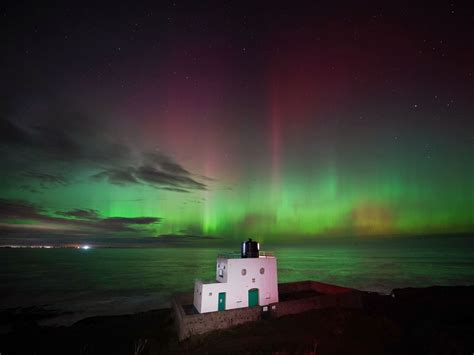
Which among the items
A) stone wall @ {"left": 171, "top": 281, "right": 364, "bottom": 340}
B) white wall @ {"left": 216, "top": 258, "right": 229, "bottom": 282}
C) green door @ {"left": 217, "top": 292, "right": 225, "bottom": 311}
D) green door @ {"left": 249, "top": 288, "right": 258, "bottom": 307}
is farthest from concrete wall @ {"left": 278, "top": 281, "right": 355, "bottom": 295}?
green door @ {"left": 217, "top": 292, "right": 225, "bottom": 311}

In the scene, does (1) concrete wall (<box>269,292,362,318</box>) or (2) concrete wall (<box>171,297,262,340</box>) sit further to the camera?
(1) concrete wall (<box>269,292,362,318</box>)

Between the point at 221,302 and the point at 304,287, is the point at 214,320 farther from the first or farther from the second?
the point at 304,287

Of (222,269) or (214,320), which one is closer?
(214,320)

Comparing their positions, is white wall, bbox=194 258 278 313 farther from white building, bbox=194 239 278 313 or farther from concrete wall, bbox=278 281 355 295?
concrete wall, bbox=278 281 355 295

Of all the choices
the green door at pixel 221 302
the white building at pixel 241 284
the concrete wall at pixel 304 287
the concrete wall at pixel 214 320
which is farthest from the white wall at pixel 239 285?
the concrete wall at pixel 304 287

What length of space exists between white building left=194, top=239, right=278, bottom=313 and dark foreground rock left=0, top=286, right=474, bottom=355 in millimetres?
1540

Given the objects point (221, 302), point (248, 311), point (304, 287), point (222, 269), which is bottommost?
point (304, 287)

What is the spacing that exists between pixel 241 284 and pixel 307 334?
494 cm

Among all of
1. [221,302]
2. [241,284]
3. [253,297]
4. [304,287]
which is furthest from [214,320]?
[304,287]

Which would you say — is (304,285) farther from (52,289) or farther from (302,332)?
(52,289)

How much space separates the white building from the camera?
15938mm

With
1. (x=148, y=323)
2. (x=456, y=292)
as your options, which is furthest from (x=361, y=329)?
(x=456, y=292)

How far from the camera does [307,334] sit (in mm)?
13320

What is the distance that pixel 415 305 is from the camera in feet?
69.4
